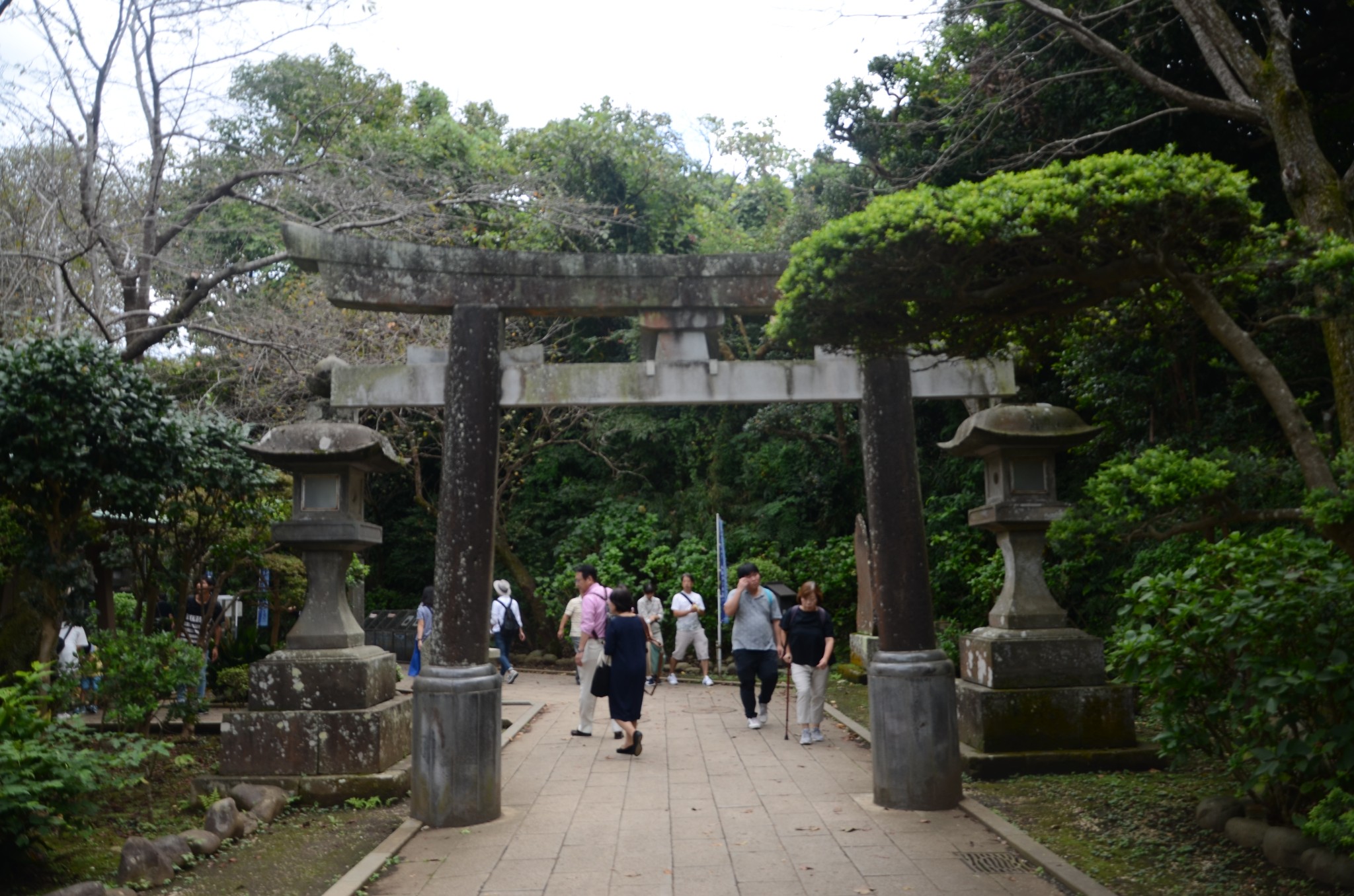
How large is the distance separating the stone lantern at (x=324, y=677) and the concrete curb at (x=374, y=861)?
0.95 metres

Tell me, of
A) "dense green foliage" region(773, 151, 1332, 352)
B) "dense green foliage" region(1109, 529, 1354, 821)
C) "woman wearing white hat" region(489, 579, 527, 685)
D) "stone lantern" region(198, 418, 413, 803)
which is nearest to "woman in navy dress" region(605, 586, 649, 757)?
"stone lantern" region(198, 418, 413, 803)

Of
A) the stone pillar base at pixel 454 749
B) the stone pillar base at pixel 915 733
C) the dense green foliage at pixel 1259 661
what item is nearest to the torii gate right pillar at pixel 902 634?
the stone pillar base at pixel 915 733

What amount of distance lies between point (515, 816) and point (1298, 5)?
1074cm

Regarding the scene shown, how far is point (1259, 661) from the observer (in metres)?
5.58

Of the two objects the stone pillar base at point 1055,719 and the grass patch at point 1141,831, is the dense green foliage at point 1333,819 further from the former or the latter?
the stone pillar base at point 1055,719

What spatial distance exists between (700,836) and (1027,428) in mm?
4457

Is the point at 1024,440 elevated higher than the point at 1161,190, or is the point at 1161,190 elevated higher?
the point at 1161,190

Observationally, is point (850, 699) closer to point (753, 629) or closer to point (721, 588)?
point (721, 588)

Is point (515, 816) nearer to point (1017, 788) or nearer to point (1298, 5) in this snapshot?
point (1017, 788)

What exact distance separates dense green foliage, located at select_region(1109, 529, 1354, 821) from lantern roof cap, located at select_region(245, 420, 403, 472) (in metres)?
6.10

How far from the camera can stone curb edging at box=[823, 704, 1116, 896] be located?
18.3 ft

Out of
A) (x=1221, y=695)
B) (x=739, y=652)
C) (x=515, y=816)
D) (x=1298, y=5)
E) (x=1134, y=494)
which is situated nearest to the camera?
(x=1134, y=494)

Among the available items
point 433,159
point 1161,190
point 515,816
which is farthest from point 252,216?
point 1161,190

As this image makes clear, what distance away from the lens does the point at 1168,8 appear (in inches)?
420
